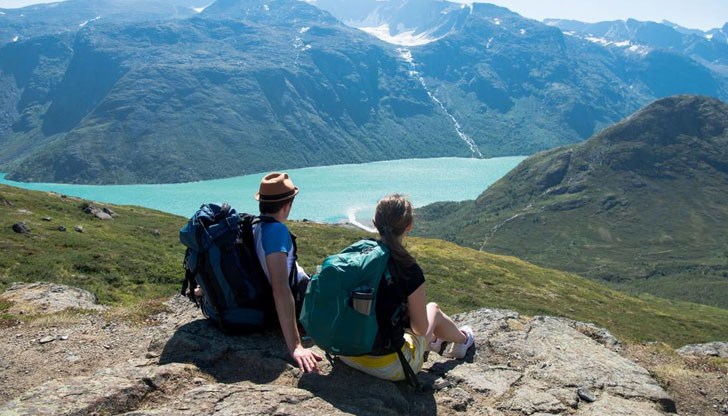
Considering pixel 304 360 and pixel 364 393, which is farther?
pixel 304 360

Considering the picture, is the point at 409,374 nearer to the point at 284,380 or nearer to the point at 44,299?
the point at 284,380

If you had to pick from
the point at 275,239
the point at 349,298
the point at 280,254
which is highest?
the point at 275,239

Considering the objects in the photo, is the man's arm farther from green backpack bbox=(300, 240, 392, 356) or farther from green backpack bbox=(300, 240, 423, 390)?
green backpack bbox=(300, 240, 392, 356)

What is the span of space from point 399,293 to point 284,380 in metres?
2.54

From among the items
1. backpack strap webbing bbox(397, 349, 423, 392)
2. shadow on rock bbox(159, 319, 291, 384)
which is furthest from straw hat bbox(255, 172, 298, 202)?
backpack strap webbing bbox(397, 349, 423, 392)

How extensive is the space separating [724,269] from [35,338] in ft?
737

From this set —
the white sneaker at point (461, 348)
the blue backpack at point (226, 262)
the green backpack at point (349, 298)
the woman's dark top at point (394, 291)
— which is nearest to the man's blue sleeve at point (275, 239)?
the blue backpack at point (226, 262)

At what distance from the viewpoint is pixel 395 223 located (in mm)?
8453

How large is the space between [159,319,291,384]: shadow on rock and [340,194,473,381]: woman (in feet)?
4.58

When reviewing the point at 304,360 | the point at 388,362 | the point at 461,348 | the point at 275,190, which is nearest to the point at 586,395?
the point at 461,348

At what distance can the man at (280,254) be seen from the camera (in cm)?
892

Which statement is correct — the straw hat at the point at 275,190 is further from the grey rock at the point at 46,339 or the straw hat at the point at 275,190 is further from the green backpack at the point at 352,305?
the grey rock at the point at 46,339

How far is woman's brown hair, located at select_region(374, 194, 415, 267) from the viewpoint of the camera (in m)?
8.39

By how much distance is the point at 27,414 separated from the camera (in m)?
7.38
